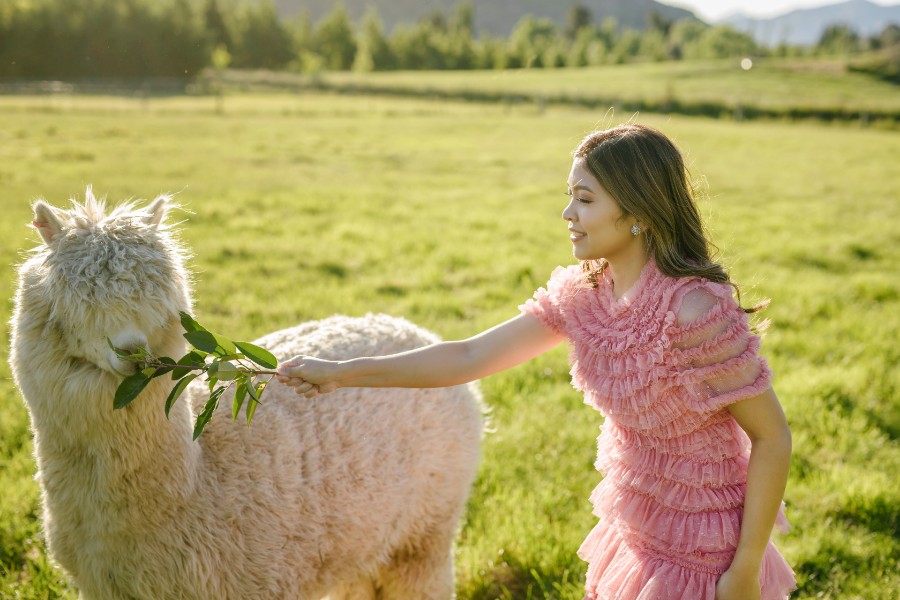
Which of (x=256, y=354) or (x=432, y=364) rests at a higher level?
(x=256, y=354)

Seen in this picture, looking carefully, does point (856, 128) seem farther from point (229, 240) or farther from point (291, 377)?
point (291, 377)

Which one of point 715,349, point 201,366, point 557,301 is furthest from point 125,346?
point 715,349

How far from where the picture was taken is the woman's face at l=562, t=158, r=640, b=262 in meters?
2.16

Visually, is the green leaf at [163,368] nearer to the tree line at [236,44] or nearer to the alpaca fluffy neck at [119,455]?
the alpaca fluffy neck at [119,455]

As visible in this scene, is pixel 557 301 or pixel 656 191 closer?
pixel 656 191

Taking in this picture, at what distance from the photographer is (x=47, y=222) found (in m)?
2.33

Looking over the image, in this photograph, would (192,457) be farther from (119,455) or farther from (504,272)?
(504,272)

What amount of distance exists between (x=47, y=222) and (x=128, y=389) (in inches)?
28.4

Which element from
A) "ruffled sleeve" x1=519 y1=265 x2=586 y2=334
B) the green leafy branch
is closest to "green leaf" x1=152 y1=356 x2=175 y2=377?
the green leafy branch

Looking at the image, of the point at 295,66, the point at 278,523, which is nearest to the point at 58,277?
the point at 278,523

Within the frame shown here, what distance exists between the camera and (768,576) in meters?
2.19

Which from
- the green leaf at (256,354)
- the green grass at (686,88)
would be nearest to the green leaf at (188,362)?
the green leaf at (256,354)

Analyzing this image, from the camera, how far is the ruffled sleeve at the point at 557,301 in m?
2.42

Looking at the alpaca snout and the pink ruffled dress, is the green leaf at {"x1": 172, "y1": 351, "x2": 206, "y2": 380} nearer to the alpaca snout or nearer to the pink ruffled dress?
the alpaca snout
